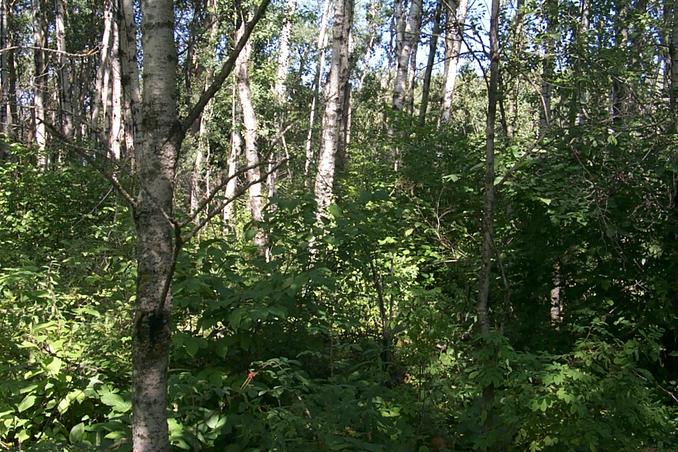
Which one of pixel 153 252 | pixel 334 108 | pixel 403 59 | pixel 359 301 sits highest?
pixel 403 59

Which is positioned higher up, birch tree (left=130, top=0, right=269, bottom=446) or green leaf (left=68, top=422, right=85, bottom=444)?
birch tree (left=130, top=0, right=269, bottom=446)

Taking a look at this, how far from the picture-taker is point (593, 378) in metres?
3.12

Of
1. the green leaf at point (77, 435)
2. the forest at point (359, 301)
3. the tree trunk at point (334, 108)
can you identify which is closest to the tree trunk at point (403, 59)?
the tree trunk at point (334, 108)

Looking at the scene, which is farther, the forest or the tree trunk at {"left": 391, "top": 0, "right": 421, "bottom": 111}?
the tree trunk at {"left": 391, "top": 0, "right": 421, "bottom": 111}

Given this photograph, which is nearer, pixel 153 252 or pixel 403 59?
pixel 153 252

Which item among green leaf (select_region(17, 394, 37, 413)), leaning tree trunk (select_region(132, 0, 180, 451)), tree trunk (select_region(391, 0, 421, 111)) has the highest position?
tree trunk (select_region(391, 0, 421, 111))

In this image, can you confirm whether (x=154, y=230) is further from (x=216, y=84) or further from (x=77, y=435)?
(x=77, y=435)

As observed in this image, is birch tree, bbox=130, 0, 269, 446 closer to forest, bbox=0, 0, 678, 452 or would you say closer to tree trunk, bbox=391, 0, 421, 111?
forest, bbox=0, 0, 678, 452

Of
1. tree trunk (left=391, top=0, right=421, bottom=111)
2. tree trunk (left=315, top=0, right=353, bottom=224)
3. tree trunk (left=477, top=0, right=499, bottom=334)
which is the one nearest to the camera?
tree trunk (left=477, top=0, right=499, bottom=334)

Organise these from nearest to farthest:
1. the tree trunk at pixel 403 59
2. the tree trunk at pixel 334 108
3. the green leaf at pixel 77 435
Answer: the green leaf at pixel 77 435
the tree trunk at pixel 334 108
the tree trunk at pixel 403 59

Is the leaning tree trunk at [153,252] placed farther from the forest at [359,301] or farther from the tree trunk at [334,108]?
the tree trunk at [334,108]

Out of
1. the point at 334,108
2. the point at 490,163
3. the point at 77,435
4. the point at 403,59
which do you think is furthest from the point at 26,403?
the point at 403,59

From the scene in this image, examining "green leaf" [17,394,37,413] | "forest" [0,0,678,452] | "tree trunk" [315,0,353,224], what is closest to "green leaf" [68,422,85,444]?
"forest" [0,0,678,452]

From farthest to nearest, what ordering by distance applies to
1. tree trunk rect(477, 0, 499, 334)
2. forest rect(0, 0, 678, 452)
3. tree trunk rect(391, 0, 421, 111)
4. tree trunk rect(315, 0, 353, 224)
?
tree trunk rect(391, 0, 421, 111) → tree trunk rect(315, 0, 353, 224) → tree trunk rect(477, 0, 499, 334) → forest rect(0, 0, 678, 452)
